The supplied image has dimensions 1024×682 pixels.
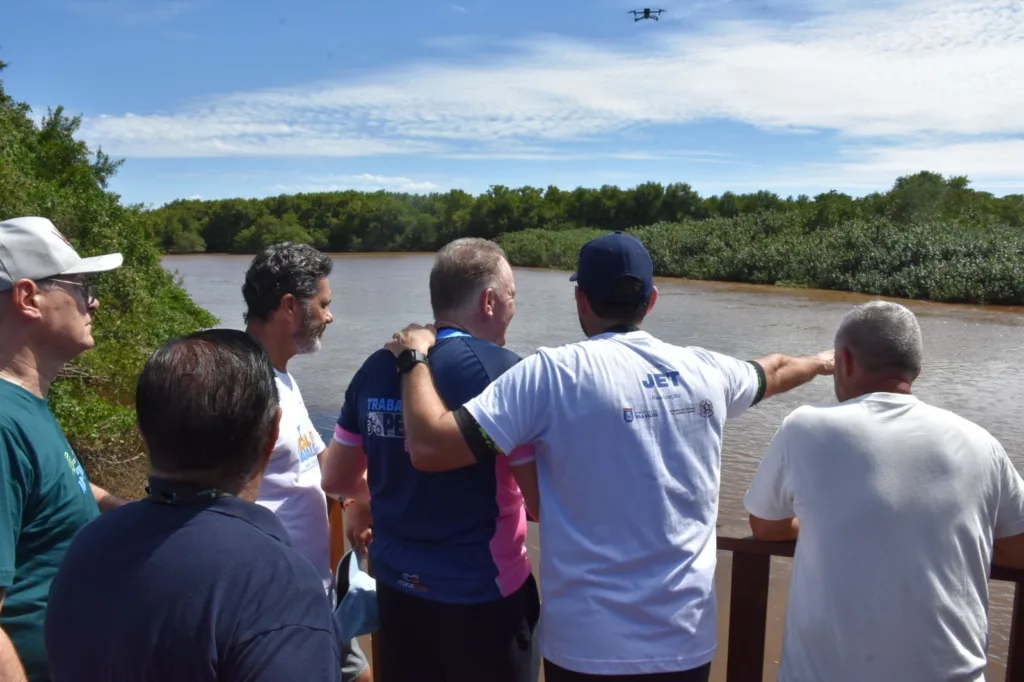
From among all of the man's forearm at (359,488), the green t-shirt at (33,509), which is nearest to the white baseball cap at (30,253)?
the green t-shirt at (33,509)

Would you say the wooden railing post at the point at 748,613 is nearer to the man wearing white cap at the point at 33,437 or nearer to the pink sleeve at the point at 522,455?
the pink sleeve at the point at 522,455

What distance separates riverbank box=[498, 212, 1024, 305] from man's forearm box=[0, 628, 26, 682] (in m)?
31.3

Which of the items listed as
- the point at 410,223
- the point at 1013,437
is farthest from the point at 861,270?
the point at 410,223

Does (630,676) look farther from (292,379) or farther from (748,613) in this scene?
(292,379)

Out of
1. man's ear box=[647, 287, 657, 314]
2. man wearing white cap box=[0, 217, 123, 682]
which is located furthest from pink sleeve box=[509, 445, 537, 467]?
man wearing white cap box=[0, 217, 123, 682]

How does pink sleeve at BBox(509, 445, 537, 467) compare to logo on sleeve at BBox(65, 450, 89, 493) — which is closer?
logo on sleeve at BBox(65, 450, 89, 493)

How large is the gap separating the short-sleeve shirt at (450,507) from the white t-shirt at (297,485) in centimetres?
45

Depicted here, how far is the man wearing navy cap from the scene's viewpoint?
2.07m

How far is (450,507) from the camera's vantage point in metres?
2.28

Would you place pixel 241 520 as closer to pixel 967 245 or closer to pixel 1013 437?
pixel 1013 437

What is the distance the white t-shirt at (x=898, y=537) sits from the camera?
2.11 metres

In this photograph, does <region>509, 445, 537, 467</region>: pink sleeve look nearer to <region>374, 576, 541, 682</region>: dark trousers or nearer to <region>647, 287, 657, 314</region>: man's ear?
<region>374, 576, 541, 682</region>: dark trousers

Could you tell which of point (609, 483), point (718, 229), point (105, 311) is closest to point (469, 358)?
point (609, 483)

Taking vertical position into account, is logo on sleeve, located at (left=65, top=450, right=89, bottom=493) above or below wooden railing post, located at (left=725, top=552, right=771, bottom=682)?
above
